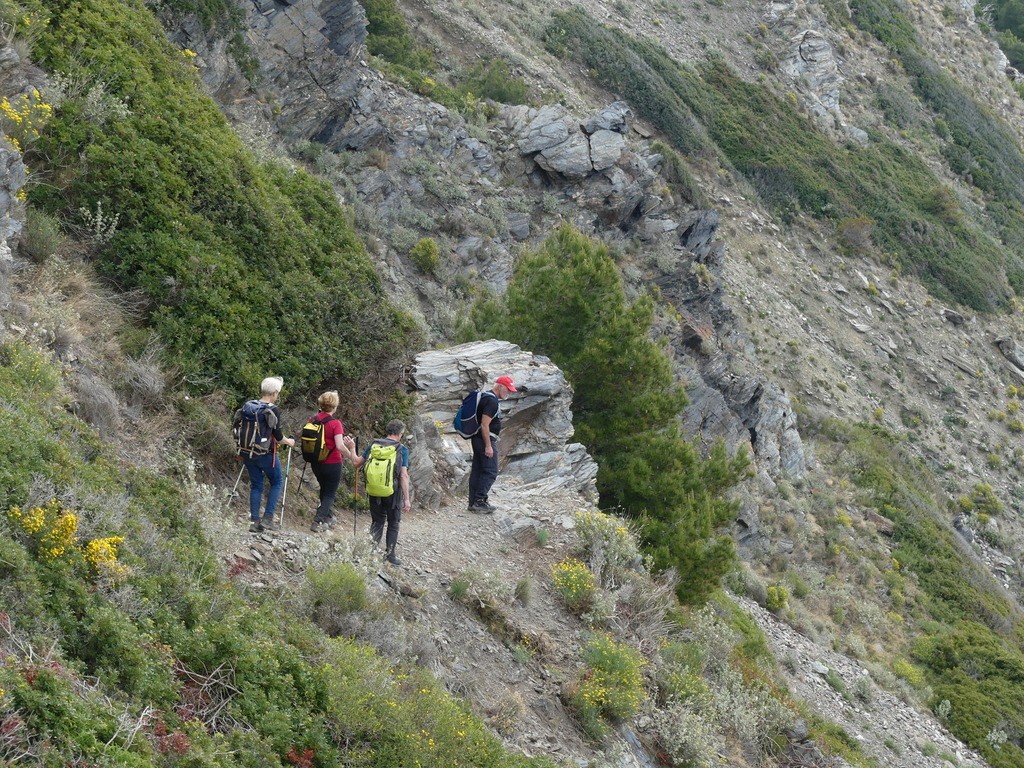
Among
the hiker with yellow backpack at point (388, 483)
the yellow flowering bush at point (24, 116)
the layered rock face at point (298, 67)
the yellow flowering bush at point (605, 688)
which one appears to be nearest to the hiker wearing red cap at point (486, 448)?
the hiker with yellow backpack at point (388, 483)

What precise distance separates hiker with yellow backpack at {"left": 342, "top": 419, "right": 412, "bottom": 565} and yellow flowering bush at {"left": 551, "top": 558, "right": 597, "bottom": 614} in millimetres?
1995

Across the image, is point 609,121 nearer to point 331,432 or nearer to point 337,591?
point 331,432

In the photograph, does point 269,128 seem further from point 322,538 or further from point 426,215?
point 322,538

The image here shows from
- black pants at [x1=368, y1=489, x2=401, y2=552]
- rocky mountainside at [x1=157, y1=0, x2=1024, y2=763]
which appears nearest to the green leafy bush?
black pants at [x1=368, y1=489, x2=401, y2=552]

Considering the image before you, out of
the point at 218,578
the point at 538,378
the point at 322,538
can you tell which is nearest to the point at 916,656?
the point at 538,378

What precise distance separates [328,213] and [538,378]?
148 inches

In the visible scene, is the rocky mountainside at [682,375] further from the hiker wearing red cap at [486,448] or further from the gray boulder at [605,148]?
the hiker wearing red cap at [486,448]

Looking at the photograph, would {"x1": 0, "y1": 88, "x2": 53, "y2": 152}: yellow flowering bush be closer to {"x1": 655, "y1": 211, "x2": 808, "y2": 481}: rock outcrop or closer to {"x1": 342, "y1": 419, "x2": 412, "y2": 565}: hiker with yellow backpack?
{"x1": 342, "y1": 419, "x2": 412, "y2": 565}: hiker with yellow backpack

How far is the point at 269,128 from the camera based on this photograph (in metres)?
21.0

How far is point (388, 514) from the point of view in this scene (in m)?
8.40

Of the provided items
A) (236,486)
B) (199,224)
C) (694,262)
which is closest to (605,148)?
(694,262)

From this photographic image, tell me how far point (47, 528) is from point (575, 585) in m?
5.72

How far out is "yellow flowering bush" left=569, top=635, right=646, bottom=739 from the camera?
8000mm

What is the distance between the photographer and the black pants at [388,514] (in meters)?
8.34
